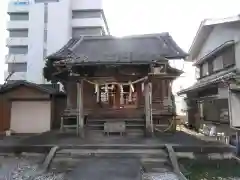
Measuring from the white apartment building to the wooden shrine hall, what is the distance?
2016 centimetres

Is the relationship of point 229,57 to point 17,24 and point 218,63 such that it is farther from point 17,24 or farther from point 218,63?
point 17,24

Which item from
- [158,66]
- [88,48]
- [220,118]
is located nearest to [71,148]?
[158,66]

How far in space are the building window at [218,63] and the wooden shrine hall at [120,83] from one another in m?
2.96

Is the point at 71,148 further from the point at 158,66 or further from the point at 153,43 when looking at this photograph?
the point at 153,43

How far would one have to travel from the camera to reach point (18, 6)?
35469 millimetres

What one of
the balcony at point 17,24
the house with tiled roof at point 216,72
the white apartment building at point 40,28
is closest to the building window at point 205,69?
the house with tiled roof at point 216,72

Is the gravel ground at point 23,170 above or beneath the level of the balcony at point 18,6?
beneath

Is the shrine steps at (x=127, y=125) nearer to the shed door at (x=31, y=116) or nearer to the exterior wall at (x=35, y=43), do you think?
the shed door at (x=31, y=116)

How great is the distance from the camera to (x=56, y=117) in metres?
15.1

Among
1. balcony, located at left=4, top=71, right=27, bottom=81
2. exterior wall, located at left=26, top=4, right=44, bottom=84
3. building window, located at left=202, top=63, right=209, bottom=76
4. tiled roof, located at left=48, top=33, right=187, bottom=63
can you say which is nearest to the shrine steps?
tiled roof, located at left=48, top=33, right=187, bottom=63

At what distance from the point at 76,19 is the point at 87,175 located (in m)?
33.1

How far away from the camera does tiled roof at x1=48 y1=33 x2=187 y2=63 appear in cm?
1156

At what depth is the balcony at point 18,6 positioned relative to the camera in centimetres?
3520

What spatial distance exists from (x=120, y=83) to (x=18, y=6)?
31.2m
